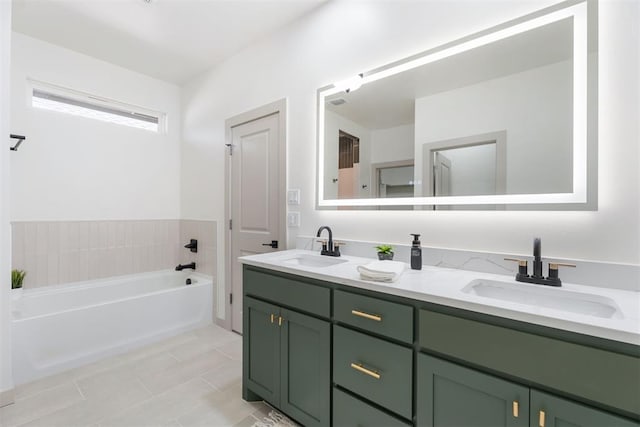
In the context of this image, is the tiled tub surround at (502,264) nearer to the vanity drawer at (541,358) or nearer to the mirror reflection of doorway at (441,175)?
the mirror reflection of doorway at (441,175)

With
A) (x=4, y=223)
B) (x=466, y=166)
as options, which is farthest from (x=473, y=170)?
(x=4, y=223)

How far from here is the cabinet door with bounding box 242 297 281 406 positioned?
164 centimetres

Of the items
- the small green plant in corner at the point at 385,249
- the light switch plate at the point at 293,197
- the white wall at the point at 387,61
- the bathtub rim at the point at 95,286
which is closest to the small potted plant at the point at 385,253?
the small green plant in corner at the point at 385,249

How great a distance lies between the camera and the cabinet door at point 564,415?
778 millimetres

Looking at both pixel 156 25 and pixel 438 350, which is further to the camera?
pixel 156 25

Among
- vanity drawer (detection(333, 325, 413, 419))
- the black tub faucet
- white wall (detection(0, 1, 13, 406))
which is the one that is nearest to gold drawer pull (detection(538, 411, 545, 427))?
vanity drawer (detection(333, 325, 413, 419))

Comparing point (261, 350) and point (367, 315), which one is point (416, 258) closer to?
point (367, 315)

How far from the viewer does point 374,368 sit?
1222 mm

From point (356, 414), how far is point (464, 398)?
1.72 feet

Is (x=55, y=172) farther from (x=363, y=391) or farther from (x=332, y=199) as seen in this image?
(x=363, y=391)

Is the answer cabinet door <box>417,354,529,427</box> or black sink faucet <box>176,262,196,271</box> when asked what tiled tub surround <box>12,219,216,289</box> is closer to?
black sink faucet <box>176,262,196,271</box>

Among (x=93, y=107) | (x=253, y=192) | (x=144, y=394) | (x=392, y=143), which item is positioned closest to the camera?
(x=392, y=143)

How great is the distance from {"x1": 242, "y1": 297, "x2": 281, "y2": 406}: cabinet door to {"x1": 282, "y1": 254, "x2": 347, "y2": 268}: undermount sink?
35cm

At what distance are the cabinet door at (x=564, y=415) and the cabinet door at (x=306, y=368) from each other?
2.65ft
